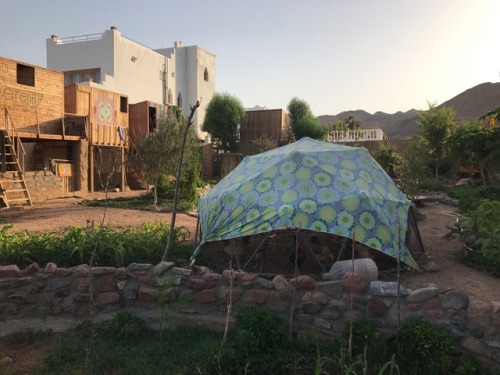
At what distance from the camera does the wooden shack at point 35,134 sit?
48.1ft

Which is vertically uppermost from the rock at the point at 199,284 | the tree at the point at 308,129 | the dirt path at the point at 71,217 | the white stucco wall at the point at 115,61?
the white stucco wall at the point at 115,61

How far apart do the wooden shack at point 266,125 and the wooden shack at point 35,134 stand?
17038mm

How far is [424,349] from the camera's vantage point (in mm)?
3299

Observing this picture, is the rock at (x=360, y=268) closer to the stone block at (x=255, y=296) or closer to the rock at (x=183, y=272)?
the stone block at (x=255, y=296)

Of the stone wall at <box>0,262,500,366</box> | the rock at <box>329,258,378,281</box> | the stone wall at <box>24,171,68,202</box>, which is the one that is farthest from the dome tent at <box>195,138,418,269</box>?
the stone wall at <box>24,171,68,202</box>

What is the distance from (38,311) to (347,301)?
331 centimetres

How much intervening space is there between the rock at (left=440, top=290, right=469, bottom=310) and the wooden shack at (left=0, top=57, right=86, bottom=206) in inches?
558

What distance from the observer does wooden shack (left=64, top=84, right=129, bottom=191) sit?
18859 millimetres

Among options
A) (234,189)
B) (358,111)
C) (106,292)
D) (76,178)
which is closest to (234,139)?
(76,178)

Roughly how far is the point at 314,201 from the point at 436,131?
67.8ft

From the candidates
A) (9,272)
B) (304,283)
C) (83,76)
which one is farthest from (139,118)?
(304,283)

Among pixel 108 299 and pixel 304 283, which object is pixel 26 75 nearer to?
pixel 108 299

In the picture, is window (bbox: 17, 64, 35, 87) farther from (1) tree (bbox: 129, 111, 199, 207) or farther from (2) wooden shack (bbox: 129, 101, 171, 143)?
(2) wooden shack (bbox: 129, 101, 171, 143)

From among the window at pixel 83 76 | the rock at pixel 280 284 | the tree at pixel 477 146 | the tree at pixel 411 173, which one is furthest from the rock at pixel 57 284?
the window at pixel 83 76
